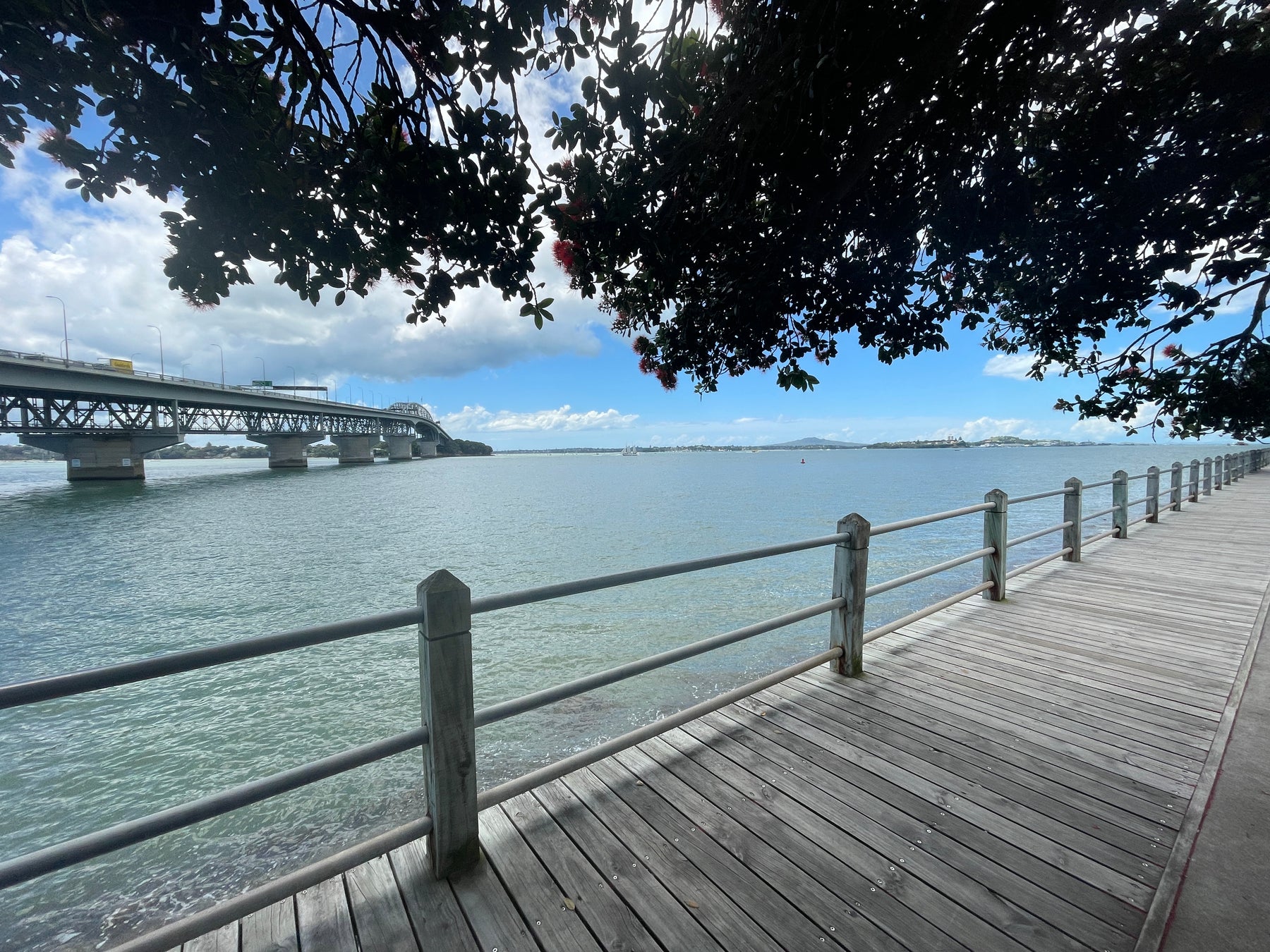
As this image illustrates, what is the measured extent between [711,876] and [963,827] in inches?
48.6

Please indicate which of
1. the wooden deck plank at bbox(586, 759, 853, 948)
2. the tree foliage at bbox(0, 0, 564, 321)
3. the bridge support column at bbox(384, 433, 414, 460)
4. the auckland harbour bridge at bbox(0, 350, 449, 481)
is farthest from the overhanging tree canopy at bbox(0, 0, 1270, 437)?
the bridge support column at bbox(384, 433, 414, 460)

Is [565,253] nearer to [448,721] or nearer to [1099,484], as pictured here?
[448,721]

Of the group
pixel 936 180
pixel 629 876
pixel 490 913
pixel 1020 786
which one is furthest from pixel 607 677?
pixel 936 180

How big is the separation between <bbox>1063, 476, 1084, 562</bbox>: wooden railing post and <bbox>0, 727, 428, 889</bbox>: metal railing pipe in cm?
823

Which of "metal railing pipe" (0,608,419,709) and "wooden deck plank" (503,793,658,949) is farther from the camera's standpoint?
"wooden deck plank" (503,793,658,949)

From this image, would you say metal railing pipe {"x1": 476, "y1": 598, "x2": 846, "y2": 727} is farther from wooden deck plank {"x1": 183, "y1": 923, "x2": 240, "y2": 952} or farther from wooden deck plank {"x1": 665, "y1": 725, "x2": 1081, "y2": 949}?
wooden deck plank {"x1": 183, "y1": 923, "x2": 240, "y2": 952}

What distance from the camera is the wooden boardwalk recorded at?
211 centimetres

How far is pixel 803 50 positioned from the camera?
2.91 m

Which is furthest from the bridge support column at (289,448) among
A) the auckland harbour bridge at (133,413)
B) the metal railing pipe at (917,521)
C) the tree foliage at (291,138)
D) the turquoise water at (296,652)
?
the metal railing pipe at (917,521)

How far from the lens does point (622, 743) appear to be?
309 centimetres

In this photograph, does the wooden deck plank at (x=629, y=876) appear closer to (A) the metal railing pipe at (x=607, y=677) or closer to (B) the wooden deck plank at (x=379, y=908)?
(A) the metal railing pipe at (x=607, y=677)

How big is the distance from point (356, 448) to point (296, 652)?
3823 inches

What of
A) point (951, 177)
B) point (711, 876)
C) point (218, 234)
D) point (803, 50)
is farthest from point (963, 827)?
point (218, 234)

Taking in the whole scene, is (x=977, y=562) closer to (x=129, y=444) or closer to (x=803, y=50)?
(x=803, y=50)
